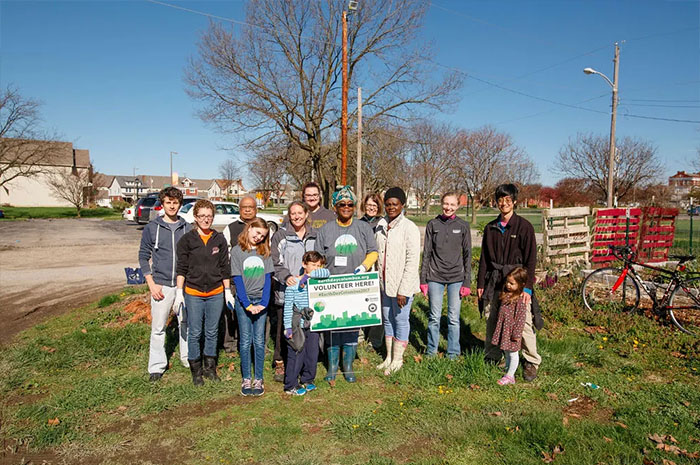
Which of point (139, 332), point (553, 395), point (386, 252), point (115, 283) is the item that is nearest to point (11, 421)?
point (139, 332)

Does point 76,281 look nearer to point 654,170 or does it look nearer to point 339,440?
→ point 339,440

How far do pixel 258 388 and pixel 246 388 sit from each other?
129mm

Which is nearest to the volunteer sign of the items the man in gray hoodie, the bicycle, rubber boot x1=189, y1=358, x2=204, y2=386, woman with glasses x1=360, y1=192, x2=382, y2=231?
woman with glasses x1=360, y1=192, x2=382, y2=231

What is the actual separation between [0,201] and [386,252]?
3363 inches

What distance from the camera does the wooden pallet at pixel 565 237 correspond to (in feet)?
36.1

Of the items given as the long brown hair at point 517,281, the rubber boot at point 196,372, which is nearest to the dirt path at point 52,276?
the rubber boot at point 196,372

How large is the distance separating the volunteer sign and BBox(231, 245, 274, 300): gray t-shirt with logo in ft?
1.65

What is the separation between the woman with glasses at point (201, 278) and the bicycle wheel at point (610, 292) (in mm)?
5788

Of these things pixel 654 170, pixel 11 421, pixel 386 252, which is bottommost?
pixel 11 421

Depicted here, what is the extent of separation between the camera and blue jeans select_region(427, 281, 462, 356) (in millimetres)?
5262

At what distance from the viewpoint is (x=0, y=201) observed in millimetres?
70500

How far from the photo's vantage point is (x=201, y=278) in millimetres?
4570

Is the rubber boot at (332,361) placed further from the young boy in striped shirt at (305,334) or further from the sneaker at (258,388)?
the sneaker at (258,388)

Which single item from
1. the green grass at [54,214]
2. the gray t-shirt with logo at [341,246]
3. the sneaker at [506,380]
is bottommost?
the sneaker at [506,380]
